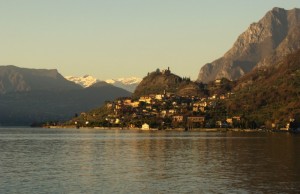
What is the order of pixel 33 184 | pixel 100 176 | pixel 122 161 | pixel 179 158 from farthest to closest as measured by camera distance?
pixel 179 158 < pixel 122 161 < pixel 100 176 < pixel 33 184

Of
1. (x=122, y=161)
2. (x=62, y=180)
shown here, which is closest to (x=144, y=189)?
(x=62, y=180)

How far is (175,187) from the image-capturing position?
76.7 m

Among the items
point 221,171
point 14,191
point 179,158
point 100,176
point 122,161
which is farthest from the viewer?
point 179,158

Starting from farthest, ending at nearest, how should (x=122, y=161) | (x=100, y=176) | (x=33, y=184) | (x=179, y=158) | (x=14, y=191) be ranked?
(x=179, y=158)
(x=122, y=161)
(x=100, y=176)
(x=33, y=184)
(x=14, y=191)

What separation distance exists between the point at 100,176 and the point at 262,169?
2736 centimetres

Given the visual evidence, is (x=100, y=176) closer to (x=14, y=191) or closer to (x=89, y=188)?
(x=89, y=188)

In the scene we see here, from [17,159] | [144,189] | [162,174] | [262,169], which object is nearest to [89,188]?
[144,189]

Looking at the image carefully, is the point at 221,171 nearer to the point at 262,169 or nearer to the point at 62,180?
the point at 262,169

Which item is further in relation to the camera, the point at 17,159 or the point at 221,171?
the point at 17,159

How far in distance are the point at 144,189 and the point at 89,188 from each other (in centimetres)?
695

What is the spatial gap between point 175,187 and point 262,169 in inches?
1007

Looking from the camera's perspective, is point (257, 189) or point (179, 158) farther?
point (179, 158)

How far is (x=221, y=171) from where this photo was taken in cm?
9450

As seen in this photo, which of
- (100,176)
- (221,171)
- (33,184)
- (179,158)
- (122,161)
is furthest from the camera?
(179,158)
